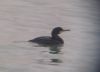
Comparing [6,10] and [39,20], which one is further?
[6,10]

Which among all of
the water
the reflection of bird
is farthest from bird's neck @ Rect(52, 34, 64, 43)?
the water

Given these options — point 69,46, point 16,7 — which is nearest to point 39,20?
point 16,7

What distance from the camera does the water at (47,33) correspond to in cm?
856

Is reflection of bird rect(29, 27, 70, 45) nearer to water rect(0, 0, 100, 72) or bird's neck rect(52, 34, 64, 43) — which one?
bird's neck rect(52, 34, 64, 43)

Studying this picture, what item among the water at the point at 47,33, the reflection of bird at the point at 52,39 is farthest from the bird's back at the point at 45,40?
the water at the point at 47,33

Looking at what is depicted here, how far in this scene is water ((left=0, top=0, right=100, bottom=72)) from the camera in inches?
337

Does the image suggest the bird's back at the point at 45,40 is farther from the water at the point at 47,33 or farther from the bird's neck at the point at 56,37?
the water at the point at 47,33

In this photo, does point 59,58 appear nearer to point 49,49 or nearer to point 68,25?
point 49,49

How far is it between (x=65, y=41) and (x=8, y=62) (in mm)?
3780

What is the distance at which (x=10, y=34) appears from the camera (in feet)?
42.1

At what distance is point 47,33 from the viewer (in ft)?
44.9

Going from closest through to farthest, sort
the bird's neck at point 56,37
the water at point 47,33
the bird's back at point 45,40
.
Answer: the water at point 47,33 → the bird's back at point 45,40 → the bird's neck at point 56,37

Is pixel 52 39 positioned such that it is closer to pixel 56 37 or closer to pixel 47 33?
pixel 56 37

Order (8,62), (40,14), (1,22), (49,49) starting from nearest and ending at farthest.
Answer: (8,62)
(49,49)
(1,22)
(40,14)
